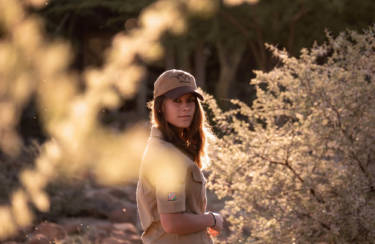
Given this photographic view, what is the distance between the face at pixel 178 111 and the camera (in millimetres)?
2326

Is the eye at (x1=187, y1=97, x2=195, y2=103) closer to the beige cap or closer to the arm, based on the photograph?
the beige cap

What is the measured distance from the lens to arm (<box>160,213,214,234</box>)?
2.11m

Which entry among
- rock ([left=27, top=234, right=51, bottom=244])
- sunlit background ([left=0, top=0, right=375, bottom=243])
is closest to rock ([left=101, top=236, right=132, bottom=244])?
sunlit background ([left=0, top=0, right=375, bottom=243])

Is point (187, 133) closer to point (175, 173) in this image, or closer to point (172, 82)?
point (172, 82)

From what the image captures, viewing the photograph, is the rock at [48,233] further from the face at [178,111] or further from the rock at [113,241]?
the face at [178,111]

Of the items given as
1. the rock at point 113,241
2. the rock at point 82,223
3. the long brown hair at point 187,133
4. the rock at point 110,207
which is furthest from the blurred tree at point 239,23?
Answer: the long brown hair at point 187,133

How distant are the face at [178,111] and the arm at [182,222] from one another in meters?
0.40

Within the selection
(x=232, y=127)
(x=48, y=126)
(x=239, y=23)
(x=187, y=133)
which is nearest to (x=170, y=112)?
(x=187, y=133)

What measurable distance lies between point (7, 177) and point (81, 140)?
137 inches

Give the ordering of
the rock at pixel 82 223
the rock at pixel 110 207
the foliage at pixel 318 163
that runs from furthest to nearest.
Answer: the rock at pixel 110 207, the rock at pixel 82 223, the foliage at pixel 318 163

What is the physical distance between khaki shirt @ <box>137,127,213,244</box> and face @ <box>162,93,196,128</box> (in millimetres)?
95

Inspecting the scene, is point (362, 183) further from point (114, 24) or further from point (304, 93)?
point (114, 24)

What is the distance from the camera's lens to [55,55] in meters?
23.1

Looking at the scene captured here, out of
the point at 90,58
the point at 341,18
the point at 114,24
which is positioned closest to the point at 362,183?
the point at 341,18
